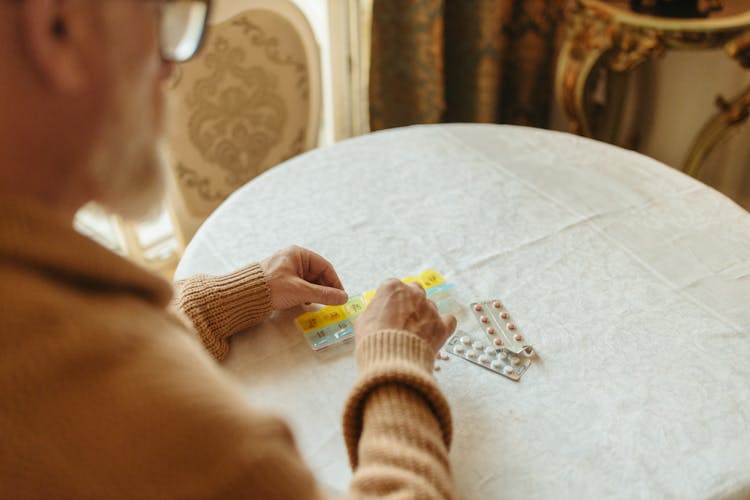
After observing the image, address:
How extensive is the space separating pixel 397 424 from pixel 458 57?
179 centimetres

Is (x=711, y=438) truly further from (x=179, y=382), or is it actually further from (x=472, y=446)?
(x=179, y=382)

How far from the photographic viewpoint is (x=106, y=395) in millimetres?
475

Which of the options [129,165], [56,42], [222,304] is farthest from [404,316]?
[56,42]

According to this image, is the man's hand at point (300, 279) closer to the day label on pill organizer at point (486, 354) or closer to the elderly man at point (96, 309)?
the day label on pill organizer at point (486, 354)

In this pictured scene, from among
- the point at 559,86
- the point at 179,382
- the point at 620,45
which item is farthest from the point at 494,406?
the point at 559,86

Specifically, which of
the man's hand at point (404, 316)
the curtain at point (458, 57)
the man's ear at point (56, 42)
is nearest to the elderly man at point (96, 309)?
the man's ear at point (56, 42)

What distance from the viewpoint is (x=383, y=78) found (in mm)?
2182

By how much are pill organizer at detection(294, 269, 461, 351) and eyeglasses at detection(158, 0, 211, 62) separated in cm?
43

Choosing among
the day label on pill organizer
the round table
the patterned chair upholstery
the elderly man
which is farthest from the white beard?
the patterned chair upholstery

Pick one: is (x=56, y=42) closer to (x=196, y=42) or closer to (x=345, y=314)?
(x=196, y=42)

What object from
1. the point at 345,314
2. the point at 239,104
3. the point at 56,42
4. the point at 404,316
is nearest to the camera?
the point at 56,42

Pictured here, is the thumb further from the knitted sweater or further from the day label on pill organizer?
the knitted sweater

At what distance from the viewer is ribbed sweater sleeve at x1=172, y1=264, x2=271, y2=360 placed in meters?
0.88

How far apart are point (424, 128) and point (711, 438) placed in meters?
0.89
